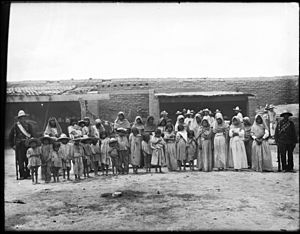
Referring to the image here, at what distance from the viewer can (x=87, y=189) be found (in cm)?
442

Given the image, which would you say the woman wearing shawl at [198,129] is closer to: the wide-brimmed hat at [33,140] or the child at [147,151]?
the child at [147,151]

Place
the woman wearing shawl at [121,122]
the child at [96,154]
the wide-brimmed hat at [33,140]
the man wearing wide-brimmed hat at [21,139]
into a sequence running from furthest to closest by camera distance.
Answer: the child at [96,154] → the woman wearing shawl at [121,122] → the wide-brimmed hat at [33,140] → the man wearing wide-brimmed hat at [21,139]

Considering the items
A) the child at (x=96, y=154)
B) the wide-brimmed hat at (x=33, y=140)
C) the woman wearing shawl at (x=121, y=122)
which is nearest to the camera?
the wide-brimmed hat at (x=33, y=140)

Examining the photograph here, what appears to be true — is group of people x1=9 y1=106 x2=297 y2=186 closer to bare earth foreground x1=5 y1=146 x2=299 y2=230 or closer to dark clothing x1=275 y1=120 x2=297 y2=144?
dark clothing x1=275 y1=120 x2=297 y2=144

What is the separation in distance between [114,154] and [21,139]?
118 cm

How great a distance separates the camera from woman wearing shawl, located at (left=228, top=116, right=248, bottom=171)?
15.1 feet

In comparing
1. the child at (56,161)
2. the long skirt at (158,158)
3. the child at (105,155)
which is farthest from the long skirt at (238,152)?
the child at (56,161)

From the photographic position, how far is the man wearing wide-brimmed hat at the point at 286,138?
175 inches

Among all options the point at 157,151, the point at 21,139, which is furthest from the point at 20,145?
the point at 157,151

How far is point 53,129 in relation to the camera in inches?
174

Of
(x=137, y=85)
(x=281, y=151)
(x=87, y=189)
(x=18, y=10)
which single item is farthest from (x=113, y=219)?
(x=18, y=10)

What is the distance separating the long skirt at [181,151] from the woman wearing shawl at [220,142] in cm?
41

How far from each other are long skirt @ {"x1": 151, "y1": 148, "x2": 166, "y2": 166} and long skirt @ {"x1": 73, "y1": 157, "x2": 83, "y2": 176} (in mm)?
945

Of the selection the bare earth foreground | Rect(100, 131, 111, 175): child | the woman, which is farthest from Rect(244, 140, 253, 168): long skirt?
Rect(100, 131, 111, 175): child
